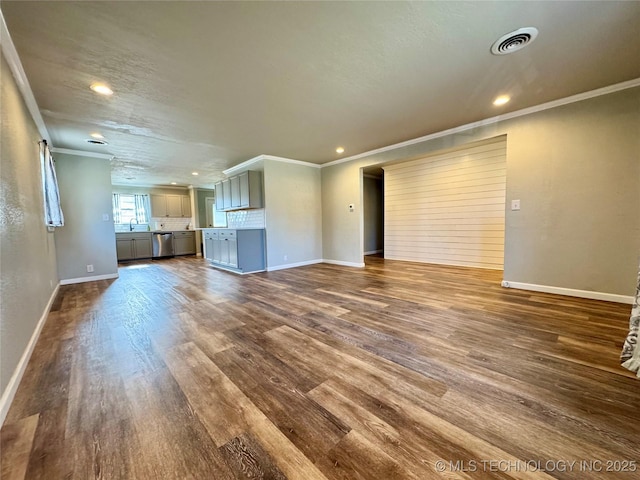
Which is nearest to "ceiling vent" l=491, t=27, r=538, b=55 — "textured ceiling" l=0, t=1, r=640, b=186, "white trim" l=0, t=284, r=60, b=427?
"textured ceiling" l=0, t=1, r=640, b=186

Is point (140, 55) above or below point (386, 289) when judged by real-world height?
above

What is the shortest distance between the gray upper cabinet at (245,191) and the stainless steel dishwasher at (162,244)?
335cm

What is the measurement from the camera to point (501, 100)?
118 inches

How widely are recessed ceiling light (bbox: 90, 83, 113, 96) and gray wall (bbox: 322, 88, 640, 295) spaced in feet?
15.6

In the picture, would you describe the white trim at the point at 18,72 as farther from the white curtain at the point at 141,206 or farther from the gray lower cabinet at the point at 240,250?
the white curtain at the point at 141,206

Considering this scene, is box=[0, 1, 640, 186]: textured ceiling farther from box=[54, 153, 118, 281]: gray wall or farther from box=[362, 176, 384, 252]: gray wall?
box=[362, 176, 384, 252]: gray wall

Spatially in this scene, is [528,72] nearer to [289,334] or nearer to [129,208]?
[289,334]

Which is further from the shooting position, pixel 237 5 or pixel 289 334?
pixel 289 334

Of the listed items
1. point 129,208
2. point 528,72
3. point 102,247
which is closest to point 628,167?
point 528,72

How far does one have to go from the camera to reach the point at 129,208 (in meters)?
8.21

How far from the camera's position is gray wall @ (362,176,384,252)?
753cm

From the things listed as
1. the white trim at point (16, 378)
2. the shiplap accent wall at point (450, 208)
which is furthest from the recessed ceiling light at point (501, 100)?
the white trim at point (16, 378)

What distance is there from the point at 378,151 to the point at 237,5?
3.86 m

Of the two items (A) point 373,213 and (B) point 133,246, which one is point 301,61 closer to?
(A) point 373,213
